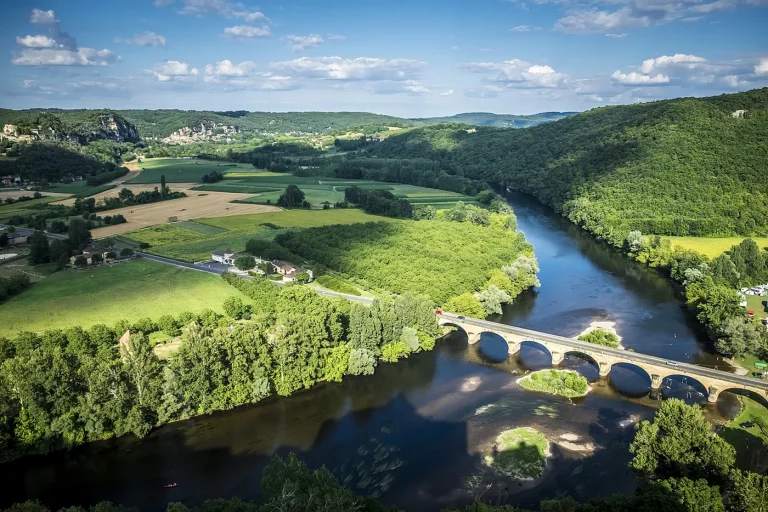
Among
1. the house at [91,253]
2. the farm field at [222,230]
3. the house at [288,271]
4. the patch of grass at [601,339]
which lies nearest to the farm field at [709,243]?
the patch of grass at [601,339]

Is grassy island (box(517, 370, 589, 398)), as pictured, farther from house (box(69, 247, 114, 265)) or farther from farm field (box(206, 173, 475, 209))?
farm field (box(206, 173, 475, 209))

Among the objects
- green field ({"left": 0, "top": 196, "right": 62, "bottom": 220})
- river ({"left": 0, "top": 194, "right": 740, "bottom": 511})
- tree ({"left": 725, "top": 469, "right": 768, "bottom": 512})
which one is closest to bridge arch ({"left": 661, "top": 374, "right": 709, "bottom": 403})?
river ({"left": 0, "top": 194, "right": 740, "bottom": 511})

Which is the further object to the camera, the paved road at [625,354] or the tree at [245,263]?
the tree at [245,263]

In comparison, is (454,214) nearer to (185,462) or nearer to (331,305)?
(331,305)

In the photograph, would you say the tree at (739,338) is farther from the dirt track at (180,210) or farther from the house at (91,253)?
the dirt track at (180,210)

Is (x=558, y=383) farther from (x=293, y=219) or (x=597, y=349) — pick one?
(x=293, y=219)

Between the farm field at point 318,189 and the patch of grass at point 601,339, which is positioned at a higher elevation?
the farm field at point 318,189

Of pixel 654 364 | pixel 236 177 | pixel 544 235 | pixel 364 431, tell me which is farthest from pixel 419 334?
pixel 236 177
